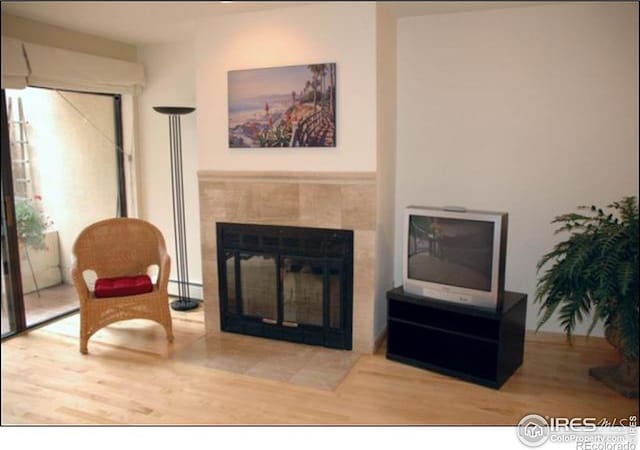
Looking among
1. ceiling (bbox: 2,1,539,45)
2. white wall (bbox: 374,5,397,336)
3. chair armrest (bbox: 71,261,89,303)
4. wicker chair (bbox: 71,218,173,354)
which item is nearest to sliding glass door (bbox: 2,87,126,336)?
wicker chair (bbox: 71,218,173,354)

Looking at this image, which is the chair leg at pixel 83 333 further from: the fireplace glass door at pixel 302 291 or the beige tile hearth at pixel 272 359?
the fireplace glass door at pixel 302 291

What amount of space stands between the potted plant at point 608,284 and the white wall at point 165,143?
2505 mm

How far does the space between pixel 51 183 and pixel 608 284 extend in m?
3.27

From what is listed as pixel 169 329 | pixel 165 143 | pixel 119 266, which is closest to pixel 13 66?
pixel 165 143

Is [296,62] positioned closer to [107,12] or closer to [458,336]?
[107,12]

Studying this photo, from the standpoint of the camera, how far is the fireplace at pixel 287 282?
9.51 ft

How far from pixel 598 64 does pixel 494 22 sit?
1.94 ft

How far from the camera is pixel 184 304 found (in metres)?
3.72

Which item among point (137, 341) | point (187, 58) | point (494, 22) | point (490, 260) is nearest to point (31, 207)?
point (137, 341)

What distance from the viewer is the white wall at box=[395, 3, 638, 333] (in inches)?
105

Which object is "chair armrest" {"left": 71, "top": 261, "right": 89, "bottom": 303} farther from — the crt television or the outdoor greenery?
the crt television

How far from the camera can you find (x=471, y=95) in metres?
2.96

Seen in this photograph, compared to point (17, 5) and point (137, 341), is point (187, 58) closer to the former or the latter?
point (137, 341)

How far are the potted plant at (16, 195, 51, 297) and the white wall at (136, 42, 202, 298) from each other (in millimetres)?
766
